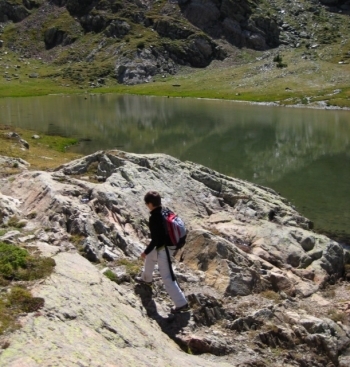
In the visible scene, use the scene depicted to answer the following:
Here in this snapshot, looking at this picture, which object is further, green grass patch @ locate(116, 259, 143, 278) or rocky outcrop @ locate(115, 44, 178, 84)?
rocky outcrop @ locate(115, 44, 178, 84)

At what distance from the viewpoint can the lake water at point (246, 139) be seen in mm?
41125

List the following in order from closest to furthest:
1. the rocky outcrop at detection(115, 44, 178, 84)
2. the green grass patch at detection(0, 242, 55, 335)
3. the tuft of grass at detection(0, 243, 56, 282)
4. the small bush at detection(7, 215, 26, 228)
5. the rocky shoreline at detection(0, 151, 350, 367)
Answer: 1. the green grass patch at detection(0, 242, 55, 335)
2. the rocky shoreline at detection(0, 151, 350, 367)
3. the tuft of grass at detection(0, 243, 56, 282)
4. the small bush at detection(7, 215, 26, 228)
5. the rocky outcrop at detection(115, 44, 178, 84)

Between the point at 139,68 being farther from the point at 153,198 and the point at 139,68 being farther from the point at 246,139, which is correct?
the point at 153,198

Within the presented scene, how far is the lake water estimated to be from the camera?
41.1 metres

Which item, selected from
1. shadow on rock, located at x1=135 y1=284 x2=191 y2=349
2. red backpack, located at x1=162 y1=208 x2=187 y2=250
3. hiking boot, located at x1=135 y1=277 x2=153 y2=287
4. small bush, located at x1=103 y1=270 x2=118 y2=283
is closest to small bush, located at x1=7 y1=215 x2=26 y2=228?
small bush, located at x1=103 y1=270 x2=118 y2=283

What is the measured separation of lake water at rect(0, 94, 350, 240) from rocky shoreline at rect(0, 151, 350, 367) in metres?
11.4

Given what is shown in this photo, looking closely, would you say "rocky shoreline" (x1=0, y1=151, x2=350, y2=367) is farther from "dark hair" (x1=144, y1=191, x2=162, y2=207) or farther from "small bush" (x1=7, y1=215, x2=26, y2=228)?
"dark hair" (x1=144, y1=191, x2=162, y2=207)

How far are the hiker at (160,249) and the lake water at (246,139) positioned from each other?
67.8 feet

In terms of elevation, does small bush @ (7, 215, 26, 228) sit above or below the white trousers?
Answer: above

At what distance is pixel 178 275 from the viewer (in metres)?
15.9

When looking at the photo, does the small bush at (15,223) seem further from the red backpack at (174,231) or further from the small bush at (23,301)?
the small bush at (23,301)

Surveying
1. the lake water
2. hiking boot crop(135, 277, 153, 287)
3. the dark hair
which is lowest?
the lake water

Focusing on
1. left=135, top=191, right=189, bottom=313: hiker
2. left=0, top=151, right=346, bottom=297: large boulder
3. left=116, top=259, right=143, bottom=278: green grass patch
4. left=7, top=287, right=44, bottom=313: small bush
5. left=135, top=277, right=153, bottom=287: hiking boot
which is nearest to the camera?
left=7, top=287, right=44, bottom=313: small bush

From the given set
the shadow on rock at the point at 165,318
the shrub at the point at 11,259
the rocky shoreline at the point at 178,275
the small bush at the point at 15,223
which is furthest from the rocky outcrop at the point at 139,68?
the shrub at the point at 11,259
